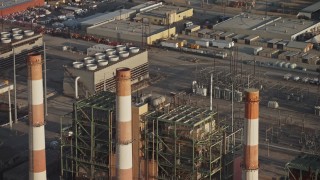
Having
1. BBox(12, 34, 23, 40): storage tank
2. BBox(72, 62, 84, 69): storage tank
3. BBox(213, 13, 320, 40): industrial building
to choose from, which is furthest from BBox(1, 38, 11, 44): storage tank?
BBox(213, 13, 320, 40): industrial building

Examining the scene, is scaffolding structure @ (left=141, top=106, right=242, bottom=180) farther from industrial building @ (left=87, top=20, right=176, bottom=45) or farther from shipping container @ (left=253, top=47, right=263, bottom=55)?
industrial building @ (left=87, top=20, right=176, bottom=45)

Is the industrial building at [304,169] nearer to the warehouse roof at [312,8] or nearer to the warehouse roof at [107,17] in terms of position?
the warehouse roof at [107,17]

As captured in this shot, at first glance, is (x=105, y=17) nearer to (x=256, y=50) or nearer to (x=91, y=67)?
(x=256, y=50)

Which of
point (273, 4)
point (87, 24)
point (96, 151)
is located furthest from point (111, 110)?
point (273, 4)

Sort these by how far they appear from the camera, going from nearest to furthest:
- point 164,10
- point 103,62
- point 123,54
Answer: point 103,62 → point 123,54 → point 164,10

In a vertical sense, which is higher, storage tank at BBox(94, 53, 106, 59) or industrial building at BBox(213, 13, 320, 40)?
storage tank at BBox(94, 53, 106, 59)

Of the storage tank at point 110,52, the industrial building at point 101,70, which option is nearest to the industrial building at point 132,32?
the storage tank at point 110,52

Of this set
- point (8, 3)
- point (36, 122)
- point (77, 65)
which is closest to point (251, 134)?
point (36, 122)
